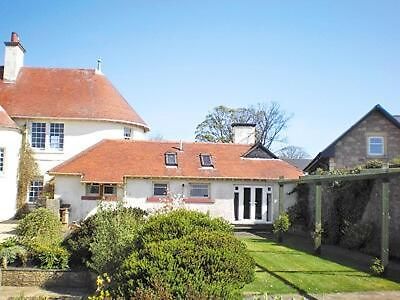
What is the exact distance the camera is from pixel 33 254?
1473cm

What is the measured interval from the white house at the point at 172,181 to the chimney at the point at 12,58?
961cm

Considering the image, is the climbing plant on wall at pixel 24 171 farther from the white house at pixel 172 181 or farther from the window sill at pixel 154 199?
the window sill at pixel 154 199

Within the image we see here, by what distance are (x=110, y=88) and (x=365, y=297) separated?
87.9 feet

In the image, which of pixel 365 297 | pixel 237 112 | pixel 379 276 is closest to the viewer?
pixel 365 297

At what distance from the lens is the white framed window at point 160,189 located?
26.2 meters

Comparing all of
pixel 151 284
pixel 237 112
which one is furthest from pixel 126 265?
pixel 237 112

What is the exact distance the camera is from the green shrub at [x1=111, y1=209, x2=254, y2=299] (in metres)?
7.80

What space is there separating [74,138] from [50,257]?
17054mm

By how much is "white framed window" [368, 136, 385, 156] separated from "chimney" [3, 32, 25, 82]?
24.8 m

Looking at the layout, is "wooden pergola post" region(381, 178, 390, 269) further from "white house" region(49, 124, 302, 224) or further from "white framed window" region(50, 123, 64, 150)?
"white framed window" region(50, 123, 64, 150)

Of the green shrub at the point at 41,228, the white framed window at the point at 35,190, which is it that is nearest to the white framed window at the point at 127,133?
the white framed window at the point at 35,190

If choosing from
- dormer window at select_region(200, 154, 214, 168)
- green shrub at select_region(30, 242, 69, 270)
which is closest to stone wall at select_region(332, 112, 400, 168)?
dormer window at select_region(200, 154, 214, 168)

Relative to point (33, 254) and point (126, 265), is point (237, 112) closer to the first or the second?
point (33, 254)

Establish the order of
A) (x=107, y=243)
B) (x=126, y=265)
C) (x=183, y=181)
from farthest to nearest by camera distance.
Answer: (x=183, y=181), (x=107, y=243), (x=126, y=265)
